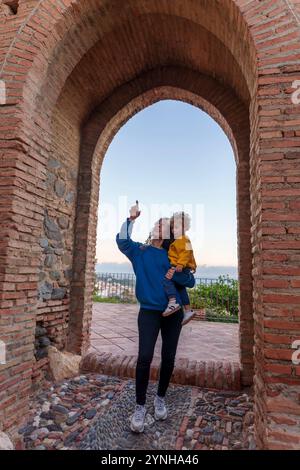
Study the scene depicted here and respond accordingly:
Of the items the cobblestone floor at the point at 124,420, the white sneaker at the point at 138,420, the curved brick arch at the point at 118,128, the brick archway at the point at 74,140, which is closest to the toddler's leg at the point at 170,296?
the brick archway at the point at 74,140

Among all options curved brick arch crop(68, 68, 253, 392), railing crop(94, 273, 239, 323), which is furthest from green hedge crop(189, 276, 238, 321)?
curved brick arch crop(68, 68, 253, 392)

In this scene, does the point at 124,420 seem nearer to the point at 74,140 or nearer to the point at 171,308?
the point at 171,308

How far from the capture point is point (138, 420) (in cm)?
237

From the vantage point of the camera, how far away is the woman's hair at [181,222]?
276 centimetres

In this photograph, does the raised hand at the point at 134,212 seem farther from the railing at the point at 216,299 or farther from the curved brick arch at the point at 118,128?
the railing at the point at 216,299

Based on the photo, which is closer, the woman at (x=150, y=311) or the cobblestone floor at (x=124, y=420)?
the cobblestone floor at (x=124, y=420)

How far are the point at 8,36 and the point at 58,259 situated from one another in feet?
8.89

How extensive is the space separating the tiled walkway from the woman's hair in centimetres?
224

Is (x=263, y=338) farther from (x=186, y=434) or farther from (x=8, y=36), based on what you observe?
(x=8, y=36)

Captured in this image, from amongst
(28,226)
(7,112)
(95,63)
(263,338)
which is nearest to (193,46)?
(95,63)

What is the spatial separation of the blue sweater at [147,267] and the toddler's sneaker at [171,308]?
49mm

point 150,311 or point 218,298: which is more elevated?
point 150,311

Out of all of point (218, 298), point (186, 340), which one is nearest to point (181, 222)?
point (186, 340)

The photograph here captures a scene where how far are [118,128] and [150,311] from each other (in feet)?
12.0
